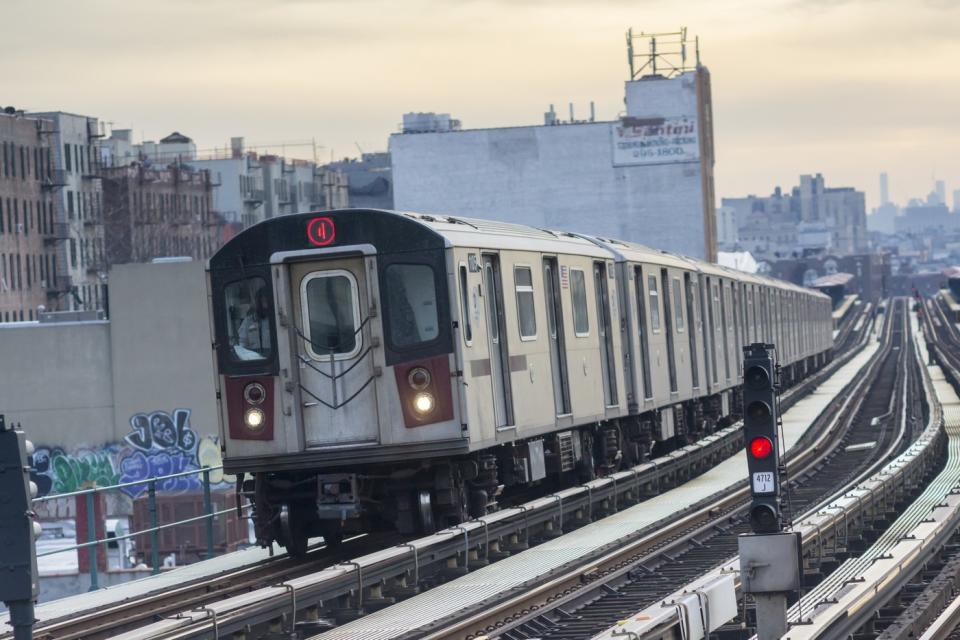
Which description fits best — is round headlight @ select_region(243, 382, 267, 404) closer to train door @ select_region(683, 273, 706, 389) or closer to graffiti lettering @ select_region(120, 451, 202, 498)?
train door @ select_region(683, 273, 706, 389)

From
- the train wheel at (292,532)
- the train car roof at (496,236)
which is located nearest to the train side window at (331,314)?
the train car roof at (496,236)

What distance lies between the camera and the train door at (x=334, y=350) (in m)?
16.3

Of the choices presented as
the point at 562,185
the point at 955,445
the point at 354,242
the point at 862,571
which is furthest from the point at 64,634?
the point at 562,185

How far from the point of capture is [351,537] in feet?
63.5

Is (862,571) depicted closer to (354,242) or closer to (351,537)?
(354,242)

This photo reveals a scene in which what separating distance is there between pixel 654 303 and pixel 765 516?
1495cm

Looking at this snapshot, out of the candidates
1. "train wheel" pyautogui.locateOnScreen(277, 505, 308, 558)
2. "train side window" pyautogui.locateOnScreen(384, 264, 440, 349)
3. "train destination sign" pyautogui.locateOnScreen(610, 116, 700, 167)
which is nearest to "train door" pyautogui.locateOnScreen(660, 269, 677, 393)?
"train wheel" pyautogui.locateOnScreen(277, 505, 308, 558)

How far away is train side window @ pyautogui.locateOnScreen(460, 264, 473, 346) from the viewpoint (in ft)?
53.5

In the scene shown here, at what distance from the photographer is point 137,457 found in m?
55.6

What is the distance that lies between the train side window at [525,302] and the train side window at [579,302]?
1.93 m

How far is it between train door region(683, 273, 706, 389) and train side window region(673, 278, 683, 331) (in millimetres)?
640

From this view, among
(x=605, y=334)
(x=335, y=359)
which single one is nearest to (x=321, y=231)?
(x=335, y=359)

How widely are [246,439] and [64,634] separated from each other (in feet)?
13.0

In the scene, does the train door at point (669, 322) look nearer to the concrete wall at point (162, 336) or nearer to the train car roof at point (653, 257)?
the train car roof at point (653, 257)
